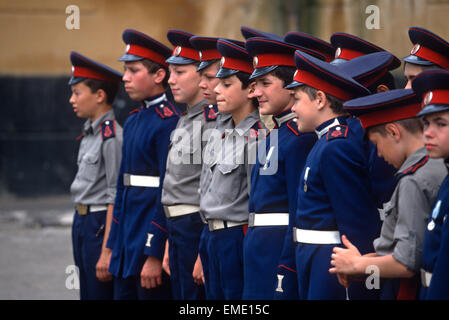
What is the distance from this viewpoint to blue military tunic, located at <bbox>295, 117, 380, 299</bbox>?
4.01 metres

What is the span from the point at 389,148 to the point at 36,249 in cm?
690

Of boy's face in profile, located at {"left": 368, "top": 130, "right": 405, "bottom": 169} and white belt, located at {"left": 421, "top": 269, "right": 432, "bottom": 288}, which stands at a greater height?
boy's face in profile, located at {"left": 368, "top": 130, "right": 405, "bottom": 169}

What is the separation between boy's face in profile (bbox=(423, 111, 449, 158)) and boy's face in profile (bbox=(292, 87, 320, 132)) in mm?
827

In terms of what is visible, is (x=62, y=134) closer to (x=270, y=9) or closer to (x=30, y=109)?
(x=30, y=109)

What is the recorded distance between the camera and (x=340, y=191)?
13.1 feet

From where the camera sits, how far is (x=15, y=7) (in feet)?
40.4

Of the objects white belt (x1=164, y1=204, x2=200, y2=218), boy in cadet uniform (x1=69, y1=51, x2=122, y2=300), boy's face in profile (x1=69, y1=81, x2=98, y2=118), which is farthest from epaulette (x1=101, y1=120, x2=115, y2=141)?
white belt (x1=164, y1=204, x2=200, y2=218)

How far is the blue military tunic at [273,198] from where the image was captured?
174 inches

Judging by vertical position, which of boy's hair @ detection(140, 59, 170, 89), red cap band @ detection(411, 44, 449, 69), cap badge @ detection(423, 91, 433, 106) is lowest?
cap badge @ detection(423, 91, 433, 106)

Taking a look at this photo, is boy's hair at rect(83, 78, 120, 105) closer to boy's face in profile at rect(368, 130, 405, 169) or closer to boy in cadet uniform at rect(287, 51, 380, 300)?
boy in cadet uniform at rect(287, 51, 380, 300)

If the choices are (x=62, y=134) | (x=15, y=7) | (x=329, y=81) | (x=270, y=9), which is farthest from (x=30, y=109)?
(x=329, y=81)

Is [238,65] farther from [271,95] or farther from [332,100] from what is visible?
[332,100]

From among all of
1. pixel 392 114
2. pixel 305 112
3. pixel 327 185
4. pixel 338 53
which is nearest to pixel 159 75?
pixel 338 53

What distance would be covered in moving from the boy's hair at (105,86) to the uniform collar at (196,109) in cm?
109
